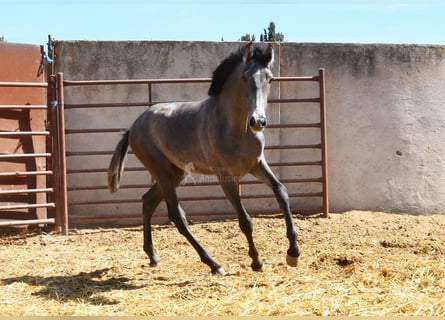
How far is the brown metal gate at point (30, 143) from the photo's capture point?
780 cm

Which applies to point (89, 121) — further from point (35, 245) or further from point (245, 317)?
point (245, 317)

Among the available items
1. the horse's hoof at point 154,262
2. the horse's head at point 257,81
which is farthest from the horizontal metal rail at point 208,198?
the horse's head at point 257,81

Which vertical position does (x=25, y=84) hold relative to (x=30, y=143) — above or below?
above

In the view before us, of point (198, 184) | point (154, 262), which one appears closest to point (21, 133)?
point (198, 184)

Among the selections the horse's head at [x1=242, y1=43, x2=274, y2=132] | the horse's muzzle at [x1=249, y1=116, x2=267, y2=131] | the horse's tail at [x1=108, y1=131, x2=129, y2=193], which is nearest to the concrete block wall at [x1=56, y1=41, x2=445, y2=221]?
the horse's tail at [x1=108, y1=131, x2=129, y2=193]

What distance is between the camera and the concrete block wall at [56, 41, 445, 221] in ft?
27.8

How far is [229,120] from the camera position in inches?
209

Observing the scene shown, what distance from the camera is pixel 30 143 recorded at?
8016mm

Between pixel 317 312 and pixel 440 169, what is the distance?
548 centimetres

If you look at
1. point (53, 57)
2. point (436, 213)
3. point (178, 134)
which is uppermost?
point (53, 57)

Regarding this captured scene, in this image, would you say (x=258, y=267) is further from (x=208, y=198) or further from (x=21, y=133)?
(x=21, y=133)

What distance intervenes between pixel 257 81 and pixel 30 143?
164 inches

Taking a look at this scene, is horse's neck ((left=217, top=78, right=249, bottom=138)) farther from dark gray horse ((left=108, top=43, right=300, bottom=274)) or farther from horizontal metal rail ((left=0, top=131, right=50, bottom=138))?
horizontal metal rail ((left=0, top=131, right=50, bottom=138))

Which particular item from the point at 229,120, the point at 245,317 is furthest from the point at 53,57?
the point at 245,317
